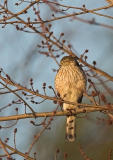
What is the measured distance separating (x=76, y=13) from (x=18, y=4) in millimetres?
878

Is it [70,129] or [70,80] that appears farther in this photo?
[70,129]

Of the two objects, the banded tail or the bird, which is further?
Result: the banded tail

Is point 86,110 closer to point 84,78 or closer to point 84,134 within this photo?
point 84,78

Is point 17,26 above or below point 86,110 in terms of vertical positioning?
above

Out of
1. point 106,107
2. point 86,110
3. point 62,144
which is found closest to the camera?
point 106,107

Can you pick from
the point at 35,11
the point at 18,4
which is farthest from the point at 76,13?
the point at 18,4

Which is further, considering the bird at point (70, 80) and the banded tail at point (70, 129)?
the banded tail at point (70, 129)

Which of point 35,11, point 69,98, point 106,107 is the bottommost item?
point 106,107

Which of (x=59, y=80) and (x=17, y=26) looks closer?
(x=17, y=26)

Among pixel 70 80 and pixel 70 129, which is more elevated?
pixel 70 80

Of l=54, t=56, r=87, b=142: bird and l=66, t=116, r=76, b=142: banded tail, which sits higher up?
l=54, t=56, r=87, b=142: bird

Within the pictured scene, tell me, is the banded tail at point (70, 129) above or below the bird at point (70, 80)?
below

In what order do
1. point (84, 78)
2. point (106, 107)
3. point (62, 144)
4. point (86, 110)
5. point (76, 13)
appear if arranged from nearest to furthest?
point (106, 107) < point (76, 13) < point (86, 110) < point (84, 78) < point (62, 144)

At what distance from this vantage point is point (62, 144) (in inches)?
598
